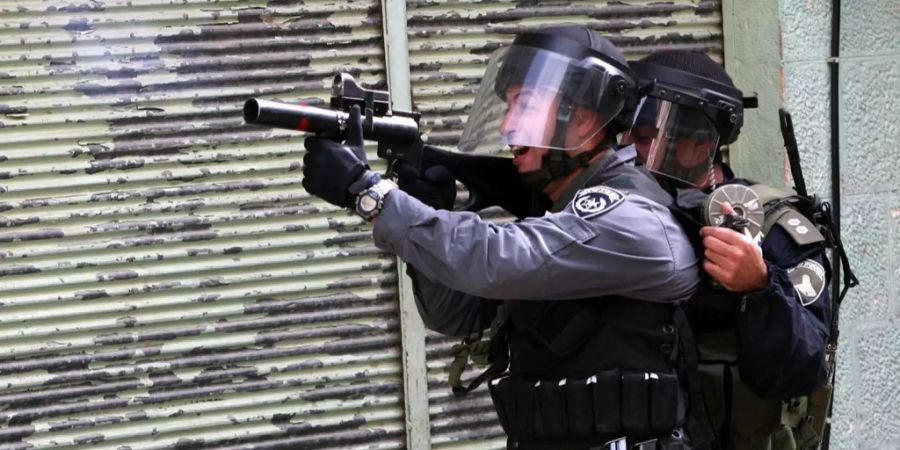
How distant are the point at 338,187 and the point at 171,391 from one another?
6.37 ft

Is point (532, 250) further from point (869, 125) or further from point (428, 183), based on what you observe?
point (869, 125)

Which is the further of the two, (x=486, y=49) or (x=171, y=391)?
(x=486, y=49)

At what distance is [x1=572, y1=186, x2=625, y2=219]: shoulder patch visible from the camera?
111 inches

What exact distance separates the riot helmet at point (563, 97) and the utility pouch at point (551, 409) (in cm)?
53

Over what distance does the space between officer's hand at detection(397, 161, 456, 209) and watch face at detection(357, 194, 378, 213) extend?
1.15 feet

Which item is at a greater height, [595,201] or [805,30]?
[805,30]

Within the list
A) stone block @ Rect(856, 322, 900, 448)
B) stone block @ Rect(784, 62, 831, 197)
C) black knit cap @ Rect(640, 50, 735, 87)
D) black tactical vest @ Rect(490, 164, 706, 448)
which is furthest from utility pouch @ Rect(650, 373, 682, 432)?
stone block @ Rect(856, 322, 900, 448)

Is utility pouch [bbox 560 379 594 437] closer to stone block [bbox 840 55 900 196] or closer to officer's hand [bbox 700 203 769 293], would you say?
officer's hand [bbox 700 203 769 293]

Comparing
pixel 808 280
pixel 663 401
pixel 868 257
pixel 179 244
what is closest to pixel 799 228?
pixel 808 280

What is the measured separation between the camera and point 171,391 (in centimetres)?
439

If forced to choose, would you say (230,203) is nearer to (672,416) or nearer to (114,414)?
(114,414)

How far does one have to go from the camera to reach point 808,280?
3094mm

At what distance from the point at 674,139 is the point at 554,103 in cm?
67

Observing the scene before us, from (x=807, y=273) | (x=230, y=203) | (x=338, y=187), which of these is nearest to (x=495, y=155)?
(x=338, y=187)
